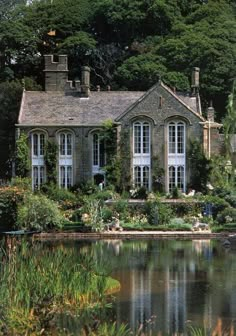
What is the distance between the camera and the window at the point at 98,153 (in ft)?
177

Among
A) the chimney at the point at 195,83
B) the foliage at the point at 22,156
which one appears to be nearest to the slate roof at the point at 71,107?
the foliage at the point at 22,156

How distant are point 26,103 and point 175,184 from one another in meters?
10.7

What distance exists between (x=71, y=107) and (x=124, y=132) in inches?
170

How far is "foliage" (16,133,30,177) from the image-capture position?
53.3m

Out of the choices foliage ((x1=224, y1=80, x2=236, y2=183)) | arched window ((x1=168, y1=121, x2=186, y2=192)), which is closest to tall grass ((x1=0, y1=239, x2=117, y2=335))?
arched window ((x1=168, y1=121, x2=186, y2=192))

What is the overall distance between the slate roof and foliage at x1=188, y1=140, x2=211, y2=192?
5223 mm

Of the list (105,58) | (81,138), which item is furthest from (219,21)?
(81,138)

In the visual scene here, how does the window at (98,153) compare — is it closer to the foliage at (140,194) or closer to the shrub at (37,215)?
the foliage at (140,194)

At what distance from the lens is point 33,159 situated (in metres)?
53.9

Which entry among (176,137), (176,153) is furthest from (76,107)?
(176,153)

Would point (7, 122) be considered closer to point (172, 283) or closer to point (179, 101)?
point (179, 101)

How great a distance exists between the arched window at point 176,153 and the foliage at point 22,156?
27.7 ft

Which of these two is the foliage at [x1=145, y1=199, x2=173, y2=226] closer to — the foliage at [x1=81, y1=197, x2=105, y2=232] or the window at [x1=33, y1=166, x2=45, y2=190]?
the foliage at [x1=81, y1=197, x2=105, y2=232]

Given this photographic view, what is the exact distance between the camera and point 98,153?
178 feet
